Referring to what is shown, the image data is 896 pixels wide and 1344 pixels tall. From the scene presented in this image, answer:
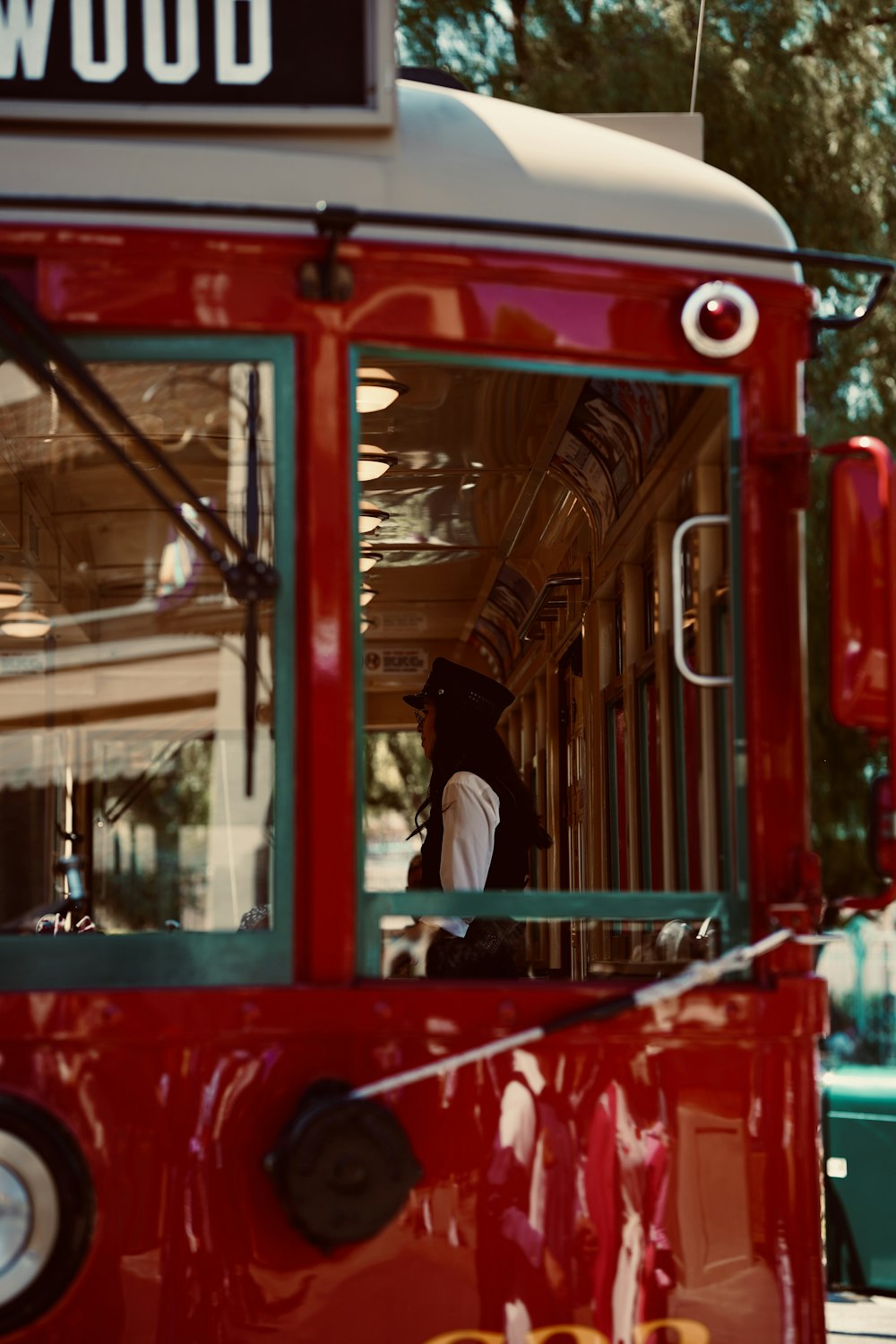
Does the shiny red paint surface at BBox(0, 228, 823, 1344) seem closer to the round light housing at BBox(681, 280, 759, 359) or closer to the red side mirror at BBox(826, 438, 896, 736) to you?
the round light housing at BBox(681, 280, 759, 359)

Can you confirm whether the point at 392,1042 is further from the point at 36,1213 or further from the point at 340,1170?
the point at 36,1213

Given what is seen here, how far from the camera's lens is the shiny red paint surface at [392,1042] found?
259 centimetres

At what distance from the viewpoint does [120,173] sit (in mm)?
2795

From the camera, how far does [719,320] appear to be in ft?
9.61

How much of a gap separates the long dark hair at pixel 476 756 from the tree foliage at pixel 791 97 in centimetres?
648

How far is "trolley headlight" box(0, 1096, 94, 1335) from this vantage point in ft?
8.19

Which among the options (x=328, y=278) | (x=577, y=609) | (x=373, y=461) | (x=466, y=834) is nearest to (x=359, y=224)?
(x=328, y=278)

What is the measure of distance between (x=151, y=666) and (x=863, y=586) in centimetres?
122

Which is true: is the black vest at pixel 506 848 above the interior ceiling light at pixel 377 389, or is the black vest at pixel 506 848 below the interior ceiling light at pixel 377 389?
below

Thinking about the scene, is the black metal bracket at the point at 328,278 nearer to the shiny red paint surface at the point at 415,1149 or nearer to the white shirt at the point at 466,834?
the shiny red paint surface at the point at 415,1149

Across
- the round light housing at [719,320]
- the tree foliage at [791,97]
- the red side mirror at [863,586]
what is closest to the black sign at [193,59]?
the round light housing at [719,320]

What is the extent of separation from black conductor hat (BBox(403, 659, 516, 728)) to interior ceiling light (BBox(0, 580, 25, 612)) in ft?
3.95

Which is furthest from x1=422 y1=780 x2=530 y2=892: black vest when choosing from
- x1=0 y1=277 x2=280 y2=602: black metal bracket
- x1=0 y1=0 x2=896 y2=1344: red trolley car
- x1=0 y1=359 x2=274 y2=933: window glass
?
x1=0 y1=277 x2=280 y2=602: black metal bracket

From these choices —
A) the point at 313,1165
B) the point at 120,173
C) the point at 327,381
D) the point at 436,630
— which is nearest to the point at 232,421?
the point at 327,381
